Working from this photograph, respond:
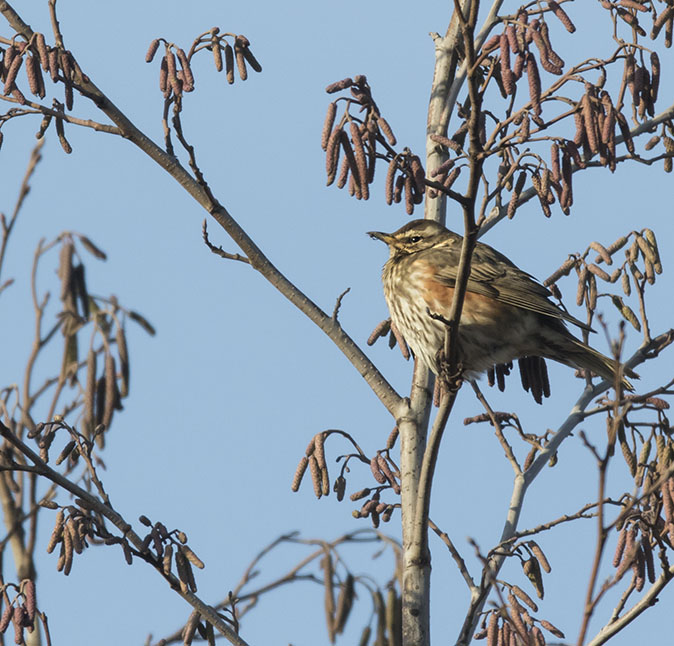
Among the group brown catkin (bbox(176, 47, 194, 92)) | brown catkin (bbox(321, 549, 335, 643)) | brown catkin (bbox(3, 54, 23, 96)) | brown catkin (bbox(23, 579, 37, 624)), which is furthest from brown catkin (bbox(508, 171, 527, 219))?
brown catkin (bbox(23, 579, 37, 624))

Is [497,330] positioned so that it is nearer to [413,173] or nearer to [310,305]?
[310,305]

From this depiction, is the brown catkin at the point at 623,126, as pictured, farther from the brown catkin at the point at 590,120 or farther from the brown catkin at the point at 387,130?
the brown catkin at the point at 387,130

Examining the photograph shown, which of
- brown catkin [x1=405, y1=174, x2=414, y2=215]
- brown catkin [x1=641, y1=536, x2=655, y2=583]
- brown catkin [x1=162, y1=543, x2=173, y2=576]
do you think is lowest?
brown catkin [x1=162, y1=543, x2=173, y2=576]

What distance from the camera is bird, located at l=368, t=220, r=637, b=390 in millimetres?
7613

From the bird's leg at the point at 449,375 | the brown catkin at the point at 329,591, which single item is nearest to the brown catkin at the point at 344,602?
the brown catkin at the point at 329,591

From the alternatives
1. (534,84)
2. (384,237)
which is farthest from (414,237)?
(534,84)

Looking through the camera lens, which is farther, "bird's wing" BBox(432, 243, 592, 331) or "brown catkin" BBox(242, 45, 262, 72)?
"bird's wing" BBox(432, 243, 592, 331)

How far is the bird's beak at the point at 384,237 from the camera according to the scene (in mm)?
8914

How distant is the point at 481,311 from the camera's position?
26.3 ft

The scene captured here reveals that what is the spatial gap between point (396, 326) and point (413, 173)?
2052 mm

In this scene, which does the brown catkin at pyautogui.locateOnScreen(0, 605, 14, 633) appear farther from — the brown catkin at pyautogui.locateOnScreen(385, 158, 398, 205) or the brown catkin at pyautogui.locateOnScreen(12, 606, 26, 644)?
the brown catkin at pyautogui.locateOnScreen(385, 158, 398, 205)

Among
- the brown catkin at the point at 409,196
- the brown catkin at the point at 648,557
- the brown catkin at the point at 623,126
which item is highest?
the brown catkin at the point at 623,126

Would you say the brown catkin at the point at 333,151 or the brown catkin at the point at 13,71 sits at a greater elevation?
the brown catkin at the point at 13,71

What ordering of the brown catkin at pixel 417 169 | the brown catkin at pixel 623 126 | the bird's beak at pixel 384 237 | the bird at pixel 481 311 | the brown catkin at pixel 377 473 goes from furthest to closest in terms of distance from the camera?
the bird's beak at pixel 384 237 → the bird at pixel 481 311 → the brown catkin at pixel 377 473 → the brown catkin at pixel 417 169 → the brown catkin at pixel 623 126
